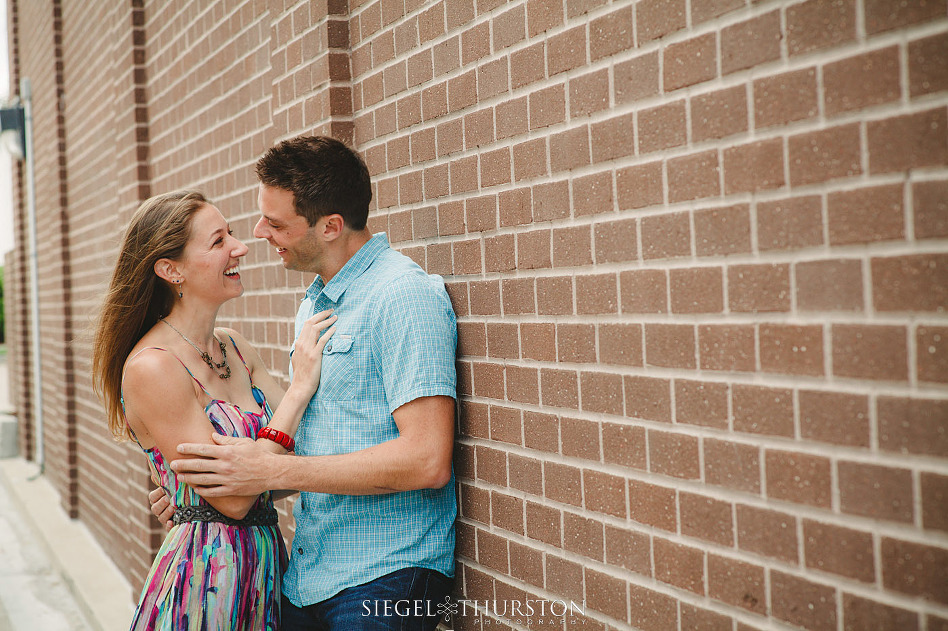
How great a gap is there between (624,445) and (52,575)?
6.82 meters

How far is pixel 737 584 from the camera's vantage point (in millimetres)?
1839

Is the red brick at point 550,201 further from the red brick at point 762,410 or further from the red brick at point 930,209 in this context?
the red brick at point 930,209

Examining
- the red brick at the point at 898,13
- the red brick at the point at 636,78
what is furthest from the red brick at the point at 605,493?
the red brick at the point at 898,13

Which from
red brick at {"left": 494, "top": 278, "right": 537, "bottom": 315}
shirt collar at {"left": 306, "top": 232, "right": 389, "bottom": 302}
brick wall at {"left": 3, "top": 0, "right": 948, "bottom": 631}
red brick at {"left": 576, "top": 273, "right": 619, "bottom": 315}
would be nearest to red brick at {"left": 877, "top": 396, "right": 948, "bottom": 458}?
brick wall at {"left": 3, "top": 0, "right": 948, "bottom": 631}

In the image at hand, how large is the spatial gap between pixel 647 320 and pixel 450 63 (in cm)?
123

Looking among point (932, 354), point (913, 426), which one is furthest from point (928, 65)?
point (913, 426)

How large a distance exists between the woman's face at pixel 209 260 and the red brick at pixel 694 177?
171cm

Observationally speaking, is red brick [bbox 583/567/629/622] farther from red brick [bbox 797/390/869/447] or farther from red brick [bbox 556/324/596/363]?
red brick [bbox 797/390/869/447]

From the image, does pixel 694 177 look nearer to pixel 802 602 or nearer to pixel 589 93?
pixel 589 93

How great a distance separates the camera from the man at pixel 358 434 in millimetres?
2574

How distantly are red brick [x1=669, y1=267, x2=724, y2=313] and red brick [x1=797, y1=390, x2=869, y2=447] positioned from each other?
11.0 inches

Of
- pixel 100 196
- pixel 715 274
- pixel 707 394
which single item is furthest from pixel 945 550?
pixel 100 196

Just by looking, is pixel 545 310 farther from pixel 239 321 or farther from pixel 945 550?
pixel 239 321

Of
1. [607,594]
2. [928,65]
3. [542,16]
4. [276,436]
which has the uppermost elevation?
[542,16]
